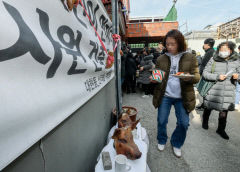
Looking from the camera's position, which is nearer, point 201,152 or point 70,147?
point 70,147

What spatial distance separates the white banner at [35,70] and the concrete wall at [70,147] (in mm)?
170

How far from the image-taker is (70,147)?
1.17 meters

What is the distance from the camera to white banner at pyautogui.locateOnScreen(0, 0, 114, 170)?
1.75 feet

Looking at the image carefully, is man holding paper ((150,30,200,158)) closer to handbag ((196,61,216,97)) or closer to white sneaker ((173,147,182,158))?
white sneaker ((173,147,182,158))

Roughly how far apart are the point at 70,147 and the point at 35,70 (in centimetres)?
80

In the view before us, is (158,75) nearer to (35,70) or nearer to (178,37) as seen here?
(178,37)

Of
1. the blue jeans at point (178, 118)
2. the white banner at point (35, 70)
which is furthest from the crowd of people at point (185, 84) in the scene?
the white banner at point (35, 70)

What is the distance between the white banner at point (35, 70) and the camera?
535mm

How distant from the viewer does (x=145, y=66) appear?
475cm

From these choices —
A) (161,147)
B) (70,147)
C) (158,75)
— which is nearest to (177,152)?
(161,147)

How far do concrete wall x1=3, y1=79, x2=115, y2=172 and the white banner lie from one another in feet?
0.56

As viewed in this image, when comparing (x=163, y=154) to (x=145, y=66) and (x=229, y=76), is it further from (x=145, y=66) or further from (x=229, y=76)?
(x=145, y=66)

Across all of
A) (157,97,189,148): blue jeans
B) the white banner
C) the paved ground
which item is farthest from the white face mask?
the white banner

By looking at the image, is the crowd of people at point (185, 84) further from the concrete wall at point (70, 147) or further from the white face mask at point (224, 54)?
the concrete wall at point (70, 147)
